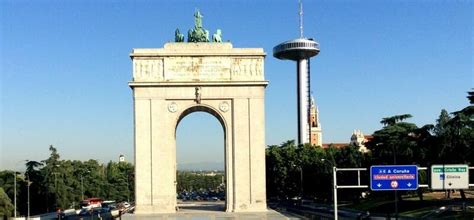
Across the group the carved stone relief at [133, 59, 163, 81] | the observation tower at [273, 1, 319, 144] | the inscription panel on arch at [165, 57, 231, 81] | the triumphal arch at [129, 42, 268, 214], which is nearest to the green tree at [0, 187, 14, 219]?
the triumphal arch at [129, 42, 268, 214]

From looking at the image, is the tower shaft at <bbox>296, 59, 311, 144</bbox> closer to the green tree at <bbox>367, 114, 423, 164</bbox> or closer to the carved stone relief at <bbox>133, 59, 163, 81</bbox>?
the green tree at <bbox>367, 114, 423, 164</bbox>

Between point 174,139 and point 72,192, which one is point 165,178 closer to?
point 174,139

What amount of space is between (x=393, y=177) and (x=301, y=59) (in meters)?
116

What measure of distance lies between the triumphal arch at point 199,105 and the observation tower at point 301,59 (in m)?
96.5

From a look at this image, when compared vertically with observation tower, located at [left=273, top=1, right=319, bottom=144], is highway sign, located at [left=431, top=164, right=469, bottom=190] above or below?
below

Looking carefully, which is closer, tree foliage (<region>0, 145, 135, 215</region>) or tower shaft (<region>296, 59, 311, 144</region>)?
tree foliage (<region>0, 145, 135, 215</region>)

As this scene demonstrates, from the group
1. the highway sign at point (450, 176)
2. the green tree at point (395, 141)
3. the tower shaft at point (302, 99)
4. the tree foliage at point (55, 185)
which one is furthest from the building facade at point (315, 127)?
the highway sign at point (450, 176)

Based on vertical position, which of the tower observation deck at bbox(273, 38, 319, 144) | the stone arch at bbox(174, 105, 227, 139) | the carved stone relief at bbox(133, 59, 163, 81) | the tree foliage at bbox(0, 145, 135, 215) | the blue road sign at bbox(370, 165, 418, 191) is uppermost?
the tower observation deck at bbox(273, 38, 319, 144)

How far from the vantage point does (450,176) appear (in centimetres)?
3325

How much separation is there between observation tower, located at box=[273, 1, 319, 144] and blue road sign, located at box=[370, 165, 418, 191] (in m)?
111

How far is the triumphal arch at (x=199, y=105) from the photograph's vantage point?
47625 mm

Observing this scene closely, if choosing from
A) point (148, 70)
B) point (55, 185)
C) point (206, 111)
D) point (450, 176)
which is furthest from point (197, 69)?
point (55, 185)

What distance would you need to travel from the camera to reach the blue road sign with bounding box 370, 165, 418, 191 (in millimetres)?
32906

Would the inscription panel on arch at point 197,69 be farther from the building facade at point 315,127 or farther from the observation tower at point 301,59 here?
the building facade at point 315,127
